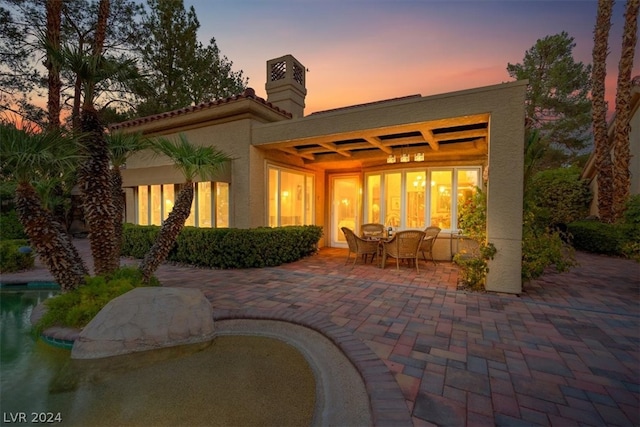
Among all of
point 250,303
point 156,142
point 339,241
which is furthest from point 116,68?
point 339,241

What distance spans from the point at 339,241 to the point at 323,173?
3254 millimetres

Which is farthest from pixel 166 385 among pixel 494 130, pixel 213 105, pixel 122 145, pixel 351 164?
pixel 351 164

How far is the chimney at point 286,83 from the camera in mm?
11031

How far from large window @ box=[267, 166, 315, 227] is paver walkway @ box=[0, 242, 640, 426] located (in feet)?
9.93

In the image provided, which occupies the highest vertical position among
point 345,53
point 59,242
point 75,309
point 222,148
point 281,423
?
point 345,53

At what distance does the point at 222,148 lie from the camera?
31.3 feet

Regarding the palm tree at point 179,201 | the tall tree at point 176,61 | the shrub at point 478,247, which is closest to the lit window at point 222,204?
the palm tree at point 179,201

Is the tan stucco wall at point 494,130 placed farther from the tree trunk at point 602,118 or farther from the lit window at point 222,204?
the tree trunk at point 602,118

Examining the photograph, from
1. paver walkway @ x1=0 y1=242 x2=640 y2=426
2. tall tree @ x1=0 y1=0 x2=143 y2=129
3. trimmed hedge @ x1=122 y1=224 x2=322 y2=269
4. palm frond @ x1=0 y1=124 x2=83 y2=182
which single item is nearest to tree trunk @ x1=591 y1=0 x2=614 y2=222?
paver walkway @ x1=0 y1=242 x2=640 y2=426

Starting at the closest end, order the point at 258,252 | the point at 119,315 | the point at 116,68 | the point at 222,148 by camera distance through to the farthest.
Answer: the point at 119,315 < the point at 116,68 < the point at 258,252 < the point at 222,148

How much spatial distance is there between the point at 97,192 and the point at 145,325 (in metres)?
2.68

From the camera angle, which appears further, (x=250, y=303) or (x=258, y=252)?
(x=258, y=252)

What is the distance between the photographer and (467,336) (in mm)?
3945

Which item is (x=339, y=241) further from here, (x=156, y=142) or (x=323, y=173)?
(x=156, y=142)
